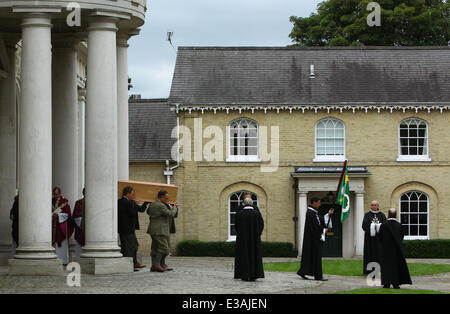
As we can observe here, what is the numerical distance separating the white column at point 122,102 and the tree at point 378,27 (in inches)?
1388

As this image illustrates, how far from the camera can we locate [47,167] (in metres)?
21.2

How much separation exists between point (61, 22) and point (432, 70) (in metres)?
25.7

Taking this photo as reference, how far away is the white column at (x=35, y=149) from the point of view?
21.0m

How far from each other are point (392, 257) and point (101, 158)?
6.74m

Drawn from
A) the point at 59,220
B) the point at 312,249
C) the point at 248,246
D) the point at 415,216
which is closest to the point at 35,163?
the point at 59,220

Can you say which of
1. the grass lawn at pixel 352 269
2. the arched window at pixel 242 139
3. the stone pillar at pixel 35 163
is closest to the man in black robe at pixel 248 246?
the stone pillar at pixel 35 163

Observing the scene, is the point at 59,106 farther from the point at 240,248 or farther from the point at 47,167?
the point at 240,248

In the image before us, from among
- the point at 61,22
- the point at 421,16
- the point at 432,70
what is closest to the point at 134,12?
the point at 61,22

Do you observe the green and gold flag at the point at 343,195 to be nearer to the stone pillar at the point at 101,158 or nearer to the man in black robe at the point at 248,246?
the man in black robe at the point at 248,246

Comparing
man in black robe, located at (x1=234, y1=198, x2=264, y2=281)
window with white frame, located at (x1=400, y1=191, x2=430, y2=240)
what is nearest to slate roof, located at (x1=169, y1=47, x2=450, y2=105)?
window with white frame, located at (x1=400, y1=191, x2=430, y2=240)

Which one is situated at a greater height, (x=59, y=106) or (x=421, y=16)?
(x=421, y=16)

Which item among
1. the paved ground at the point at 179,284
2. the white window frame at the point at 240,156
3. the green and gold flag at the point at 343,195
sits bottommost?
the paved ground at the point at 179,284

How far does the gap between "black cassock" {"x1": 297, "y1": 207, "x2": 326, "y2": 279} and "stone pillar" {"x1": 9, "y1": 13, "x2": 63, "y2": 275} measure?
5.80 meters

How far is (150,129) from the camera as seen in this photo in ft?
152
